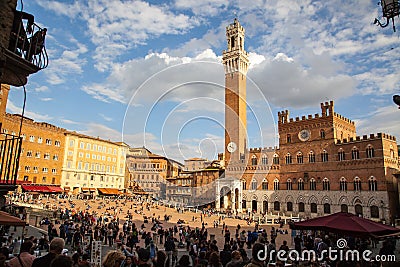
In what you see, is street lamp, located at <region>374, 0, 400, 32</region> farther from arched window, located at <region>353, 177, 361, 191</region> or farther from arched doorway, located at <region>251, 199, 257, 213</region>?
arched doorway, located at <region>251, 199, 257, 213</region>

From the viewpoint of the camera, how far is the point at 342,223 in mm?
8180

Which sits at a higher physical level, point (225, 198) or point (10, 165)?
point (10, 165)

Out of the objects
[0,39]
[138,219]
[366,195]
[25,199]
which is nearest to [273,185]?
[366,195]

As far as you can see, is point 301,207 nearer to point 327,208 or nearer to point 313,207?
point 313,207

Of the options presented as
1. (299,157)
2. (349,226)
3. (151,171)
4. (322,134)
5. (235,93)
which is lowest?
(349,226)

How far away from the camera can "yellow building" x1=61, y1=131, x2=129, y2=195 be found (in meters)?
49.6

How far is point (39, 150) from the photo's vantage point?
143 feet

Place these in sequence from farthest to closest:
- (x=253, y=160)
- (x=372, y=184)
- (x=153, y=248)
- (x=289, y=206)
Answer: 1. (x=253, y=160)
2. (x=289, y=206)
3. (x=372, y=184)
4. (x=153, y=248)

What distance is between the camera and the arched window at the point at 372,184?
3112cm

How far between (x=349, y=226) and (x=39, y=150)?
4605 cm

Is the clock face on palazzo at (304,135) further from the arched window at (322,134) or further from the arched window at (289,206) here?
the arched window at (289,206)

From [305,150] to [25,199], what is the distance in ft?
118

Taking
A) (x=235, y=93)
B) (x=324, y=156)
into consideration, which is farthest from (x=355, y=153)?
(x=235, y=93)

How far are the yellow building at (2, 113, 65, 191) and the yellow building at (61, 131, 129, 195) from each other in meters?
1.76
